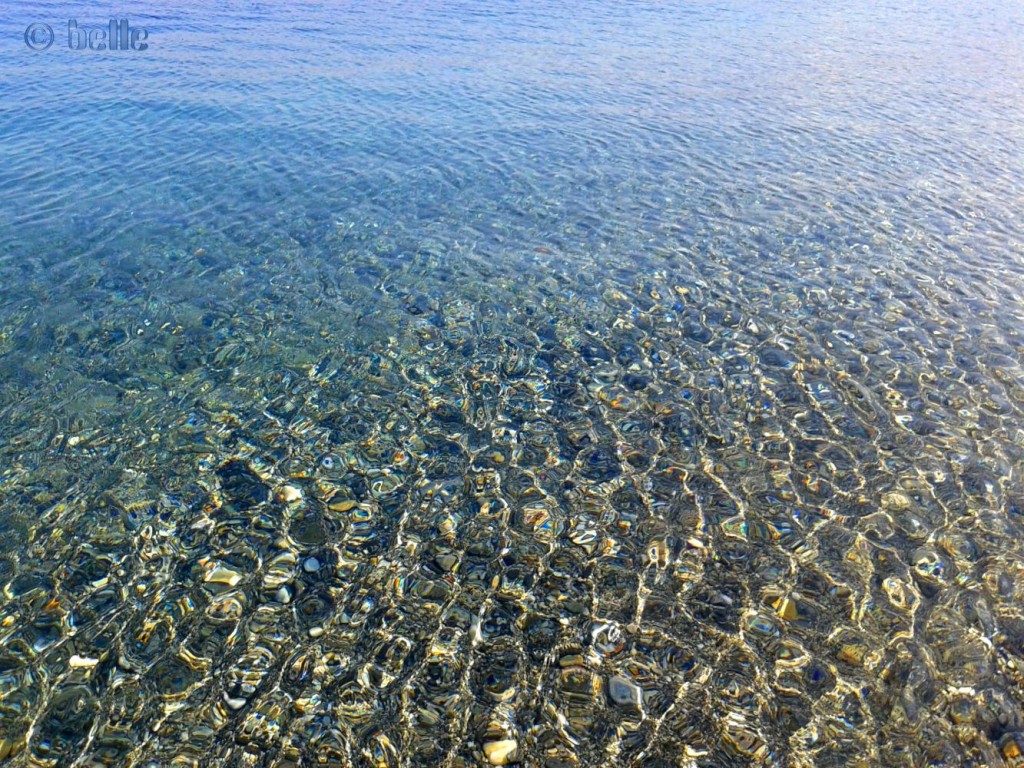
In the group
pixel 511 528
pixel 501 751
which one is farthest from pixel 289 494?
pixel 501 751

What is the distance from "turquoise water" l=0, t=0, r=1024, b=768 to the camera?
27.9ft

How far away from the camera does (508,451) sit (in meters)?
12.8

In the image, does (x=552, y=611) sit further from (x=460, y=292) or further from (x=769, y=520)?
(x=460, y=292)

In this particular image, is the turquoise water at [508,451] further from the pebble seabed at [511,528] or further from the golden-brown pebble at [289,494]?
the golden-brown pebble at [289,494]

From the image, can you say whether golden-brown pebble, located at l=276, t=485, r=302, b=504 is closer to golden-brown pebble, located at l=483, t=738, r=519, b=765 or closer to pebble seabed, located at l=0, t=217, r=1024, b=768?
pebble seabed, located at l=0, t=217, r=1024, b=768

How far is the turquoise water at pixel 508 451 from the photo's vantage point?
8508 mm

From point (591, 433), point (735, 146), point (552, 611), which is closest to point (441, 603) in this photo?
point (552, 611)

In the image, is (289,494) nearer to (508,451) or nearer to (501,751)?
(508,451)

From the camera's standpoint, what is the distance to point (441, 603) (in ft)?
32.3

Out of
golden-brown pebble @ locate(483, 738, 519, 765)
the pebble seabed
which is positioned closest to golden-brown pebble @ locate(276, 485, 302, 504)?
the pebble seabed

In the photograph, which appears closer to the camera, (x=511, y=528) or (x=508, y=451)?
(x=511, y=528)

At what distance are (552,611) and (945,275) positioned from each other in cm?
1728

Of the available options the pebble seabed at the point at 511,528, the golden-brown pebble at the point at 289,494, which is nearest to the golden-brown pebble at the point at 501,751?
the pebble seabed at the point at 511,528

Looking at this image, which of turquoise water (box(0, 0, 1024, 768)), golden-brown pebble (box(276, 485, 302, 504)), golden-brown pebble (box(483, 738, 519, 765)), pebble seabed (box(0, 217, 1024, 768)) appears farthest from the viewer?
golden-brown pebble (box(276, 485, 302, 504))
